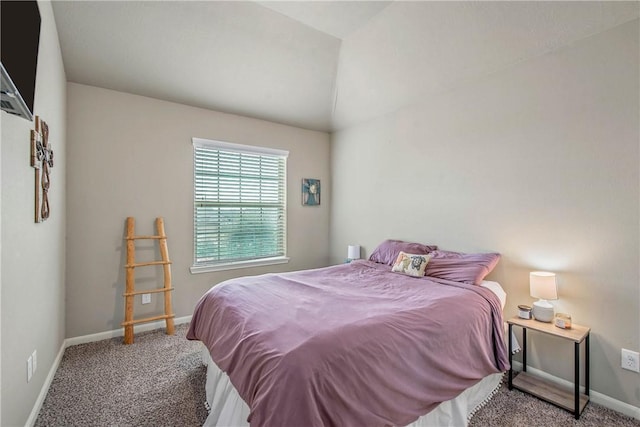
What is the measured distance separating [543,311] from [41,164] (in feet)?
11.8

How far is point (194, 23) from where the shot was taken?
2600mm

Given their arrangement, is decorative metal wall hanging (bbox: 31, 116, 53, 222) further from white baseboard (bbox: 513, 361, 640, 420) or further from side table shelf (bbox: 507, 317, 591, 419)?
white baseboard (bbox: 513, 361, 640, 420)

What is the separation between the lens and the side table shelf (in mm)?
1931

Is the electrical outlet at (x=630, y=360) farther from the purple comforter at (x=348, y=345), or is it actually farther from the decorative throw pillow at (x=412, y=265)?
the decorative throw pillow at (x=412, y=265)

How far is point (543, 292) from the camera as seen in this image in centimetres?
216

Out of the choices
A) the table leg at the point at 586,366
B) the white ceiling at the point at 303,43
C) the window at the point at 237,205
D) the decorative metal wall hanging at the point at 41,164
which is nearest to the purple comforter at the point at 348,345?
the table leg at the point at 586,366

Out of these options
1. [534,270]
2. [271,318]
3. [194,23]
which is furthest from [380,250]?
[194,23]

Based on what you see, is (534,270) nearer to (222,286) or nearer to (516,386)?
(516,386)

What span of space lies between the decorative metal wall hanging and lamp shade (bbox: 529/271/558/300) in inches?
132

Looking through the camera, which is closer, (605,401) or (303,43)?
(605,401)

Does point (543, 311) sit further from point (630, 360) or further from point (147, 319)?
point (147, 319)

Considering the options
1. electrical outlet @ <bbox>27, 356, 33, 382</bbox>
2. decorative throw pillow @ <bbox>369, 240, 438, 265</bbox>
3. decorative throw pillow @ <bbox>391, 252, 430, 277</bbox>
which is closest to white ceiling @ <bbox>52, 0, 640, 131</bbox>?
decorative throw pillow @ <bbox>369, 240, 438, 265</bbox>

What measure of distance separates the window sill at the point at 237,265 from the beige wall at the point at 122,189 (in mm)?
70

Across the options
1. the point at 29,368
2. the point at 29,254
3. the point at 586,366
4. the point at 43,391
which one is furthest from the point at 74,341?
the point at 586,366
